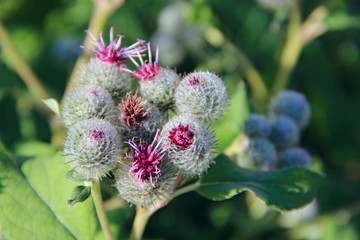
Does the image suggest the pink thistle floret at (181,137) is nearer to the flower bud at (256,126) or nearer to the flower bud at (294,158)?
the flower bud at (256,126)

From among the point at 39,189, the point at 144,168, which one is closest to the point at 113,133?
the point at 144,168

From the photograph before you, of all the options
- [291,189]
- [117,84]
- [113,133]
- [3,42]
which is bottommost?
[291,189]

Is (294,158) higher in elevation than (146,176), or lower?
lower

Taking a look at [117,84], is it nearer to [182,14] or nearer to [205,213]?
[205,213]

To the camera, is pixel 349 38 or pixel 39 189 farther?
pixel 349 38

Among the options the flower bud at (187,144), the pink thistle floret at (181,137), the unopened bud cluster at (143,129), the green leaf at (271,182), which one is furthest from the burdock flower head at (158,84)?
the green leaf at (271,182)

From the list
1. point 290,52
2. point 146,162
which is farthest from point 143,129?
point 290,52

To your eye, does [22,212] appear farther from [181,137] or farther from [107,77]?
[181,137]
